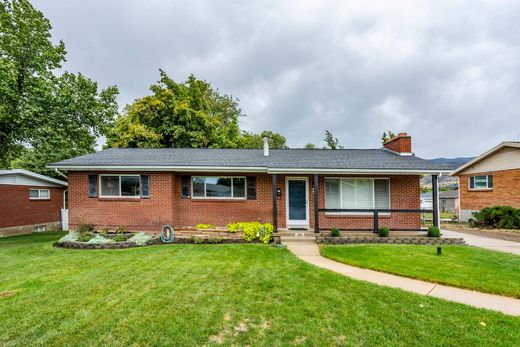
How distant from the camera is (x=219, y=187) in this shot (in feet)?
37.4

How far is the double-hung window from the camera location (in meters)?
11.2

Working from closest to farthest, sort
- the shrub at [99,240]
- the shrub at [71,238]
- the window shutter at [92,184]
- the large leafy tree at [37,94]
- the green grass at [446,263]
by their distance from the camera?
the green grass at [446,263] → the shrub at [99,240] → the shrub at [71,238] → the window shutter at [92,184] → the large leafy tree at [37,94]

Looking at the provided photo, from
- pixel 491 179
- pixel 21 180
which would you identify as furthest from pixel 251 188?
pixel 491 179

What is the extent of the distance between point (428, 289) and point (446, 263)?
2.31 metres

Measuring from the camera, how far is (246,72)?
20.9m

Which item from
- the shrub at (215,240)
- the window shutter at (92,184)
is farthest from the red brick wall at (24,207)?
the shrub at (215,240)

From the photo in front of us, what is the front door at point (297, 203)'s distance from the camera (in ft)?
37.2

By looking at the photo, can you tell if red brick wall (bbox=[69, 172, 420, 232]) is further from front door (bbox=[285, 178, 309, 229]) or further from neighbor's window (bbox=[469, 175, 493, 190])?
neighbor's window (bbox=[469, 175, 493, 190])

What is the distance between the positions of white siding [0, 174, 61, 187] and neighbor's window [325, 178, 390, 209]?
57.5ft

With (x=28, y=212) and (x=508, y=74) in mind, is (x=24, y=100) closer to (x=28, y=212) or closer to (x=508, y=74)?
(x=28, y=212)

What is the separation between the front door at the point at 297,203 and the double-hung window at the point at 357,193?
98cm

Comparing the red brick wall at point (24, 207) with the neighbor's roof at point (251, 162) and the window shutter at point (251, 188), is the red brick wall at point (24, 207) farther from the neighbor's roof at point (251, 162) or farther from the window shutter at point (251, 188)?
the window shutter at point (251, 188)

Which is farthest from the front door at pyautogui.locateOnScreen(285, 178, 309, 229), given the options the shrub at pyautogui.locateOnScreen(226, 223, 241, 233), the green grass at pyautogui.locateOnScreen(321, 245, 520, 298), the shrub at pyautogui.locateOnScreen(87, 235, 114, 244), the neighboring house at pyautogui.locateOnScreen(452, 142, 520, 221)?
the neighboring house at pyautogui.locateOnScreen(452, 142, 520, 221)

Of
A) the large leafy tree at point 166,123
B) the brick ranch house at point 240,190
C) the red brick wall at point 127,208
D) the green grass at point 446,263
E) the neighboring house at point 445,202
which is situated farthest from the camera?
the neighboring house at point 445,202
